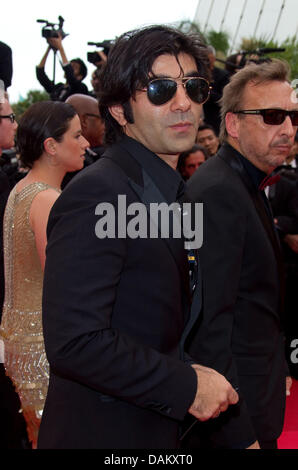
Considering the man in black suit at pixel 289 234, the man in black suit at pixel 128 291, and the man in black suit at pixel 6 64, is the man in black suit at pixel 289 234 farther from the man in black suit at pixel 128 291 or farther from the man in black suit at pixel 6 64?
the man in black suit at pixel 128 291

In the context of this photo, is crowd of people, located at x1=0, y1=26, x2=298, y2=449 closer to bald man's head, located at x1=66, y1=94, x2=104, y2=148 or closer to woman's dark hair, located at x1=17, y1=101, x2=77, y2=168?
woman's dark hair, located at x1=17, y1=101, x2=77, y2=168

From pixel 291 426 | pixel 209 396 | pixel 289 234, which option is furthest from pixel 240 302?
pixel 289 234

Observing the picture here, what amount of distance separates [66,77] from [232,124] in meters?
3.25

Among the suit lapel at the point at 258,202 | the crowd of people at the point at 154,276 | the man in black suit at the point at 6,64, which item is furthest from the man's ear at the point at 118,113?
the man in black suit at the point at 6,64

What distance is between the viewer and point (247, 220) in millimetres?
1922

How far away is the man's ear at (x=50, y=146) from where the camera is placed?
270cm

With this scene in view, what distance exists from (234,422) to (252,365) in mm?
304

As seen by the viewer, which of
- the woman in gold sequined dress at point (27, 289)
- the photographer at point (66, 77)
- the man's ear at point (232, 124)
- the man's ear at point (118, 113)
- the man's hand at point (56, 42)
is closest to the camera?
the man's ear at point (118, 113)

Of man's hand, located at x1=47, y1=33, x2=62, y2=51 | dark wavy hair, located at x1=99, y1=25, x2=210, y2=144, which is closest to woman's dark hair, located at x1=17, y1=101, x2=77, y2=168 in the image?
dark wavy hair, located at x1=99, y1=25, x2=210, y2=144

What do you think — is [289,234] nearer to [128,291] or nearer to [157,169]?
[157,169]

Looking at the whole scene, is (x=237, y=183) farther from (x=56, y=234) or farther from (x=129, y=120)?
(x=56, y=234)

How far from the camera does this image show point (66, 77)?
5191 millimetres

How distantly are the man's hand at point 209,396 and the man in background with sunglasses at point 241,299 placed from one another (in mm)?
414
